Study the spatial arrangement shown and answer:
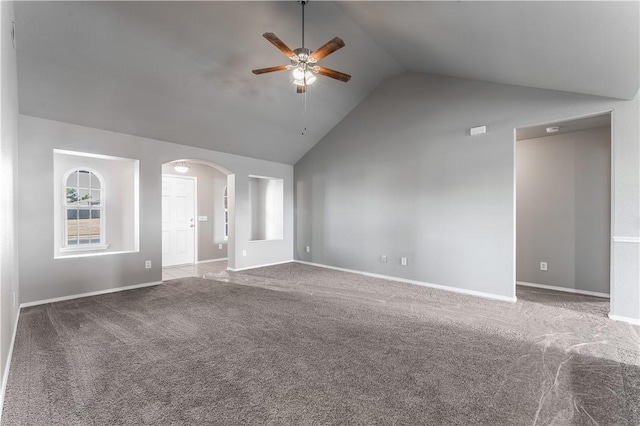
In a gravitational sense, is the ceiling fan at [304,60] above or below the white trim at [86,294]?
above

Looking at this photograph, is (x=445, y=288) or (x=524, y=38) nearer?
(x=524, y=38)

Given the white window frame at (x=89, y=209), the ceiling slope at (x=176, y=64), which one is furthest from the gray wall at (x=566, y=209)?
the white window frame at (x=89, y=209)

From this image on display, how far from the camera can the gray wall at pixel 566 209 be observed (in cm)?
413

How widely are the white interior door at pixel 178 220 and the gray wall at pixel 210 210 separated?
0.18m

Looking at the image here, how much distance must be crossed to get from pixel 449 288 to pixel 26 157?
6224mm

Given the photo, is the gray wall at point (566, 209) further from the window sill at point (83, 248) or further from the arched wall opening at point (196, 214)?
the window sill at point (83, 248)

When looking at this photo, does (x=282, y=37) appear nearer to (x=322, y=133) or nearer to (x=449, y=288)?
(x=322, y=133)

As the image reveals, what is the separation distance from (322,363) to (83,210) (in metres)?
5.40

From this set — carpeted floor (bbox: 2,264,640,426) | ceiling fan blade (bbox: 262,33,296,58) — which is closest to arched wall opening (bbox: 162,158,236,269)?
carpeted floor (bbox: 2,264,640,426)

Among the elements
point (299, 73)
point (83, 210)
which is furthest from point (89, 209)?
point (299, 73)

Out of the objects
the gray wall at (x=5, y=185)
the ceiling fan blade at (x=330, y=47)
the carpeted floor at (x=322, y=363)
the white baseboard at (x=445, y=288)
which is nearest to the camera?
the carpeted floor at (x=322, y=363)

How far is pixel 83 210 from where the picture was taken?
5.18 m

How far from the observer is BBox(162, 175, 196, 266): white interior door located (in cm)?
642

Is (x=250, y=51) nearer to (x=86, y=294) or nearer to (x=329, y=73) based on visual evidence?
(x=329, y=73)
